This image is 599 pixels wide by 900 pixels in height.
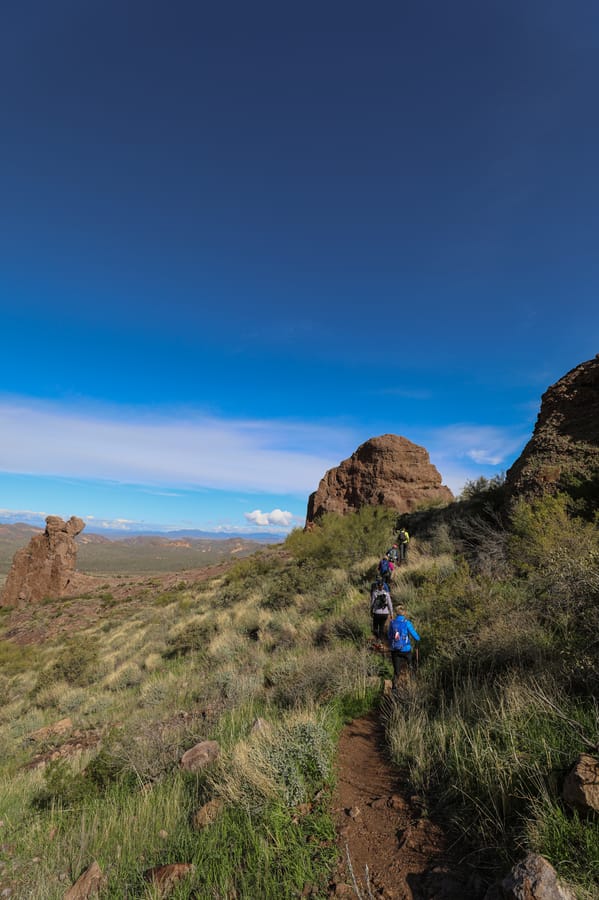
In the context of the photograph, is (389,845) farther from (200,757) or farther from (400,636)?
(400,636)

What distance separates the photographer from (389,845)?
2.99 meters

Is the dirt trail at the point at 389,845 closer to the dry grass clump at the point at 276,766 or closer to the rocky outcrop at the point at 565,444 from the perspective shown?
the dry grass clump at the point at 276,766

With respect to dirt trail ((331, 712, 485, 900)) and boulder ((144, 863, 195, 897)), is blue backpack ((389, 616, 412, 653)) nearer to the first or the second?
dirt trail ((331, 712, 485, 900))

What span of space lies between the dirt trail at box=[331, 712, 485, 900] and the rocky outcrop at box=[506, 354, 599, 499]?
→ 1015cm

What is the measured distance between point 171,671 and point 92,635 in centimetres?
1543

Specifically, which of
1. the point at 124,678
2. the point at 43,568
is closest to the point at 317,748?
the point at 124,678

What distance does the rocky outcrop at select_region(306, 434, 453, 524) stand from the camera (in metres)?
43.3

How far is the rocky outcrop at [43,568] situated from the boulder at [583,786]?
4873 cm

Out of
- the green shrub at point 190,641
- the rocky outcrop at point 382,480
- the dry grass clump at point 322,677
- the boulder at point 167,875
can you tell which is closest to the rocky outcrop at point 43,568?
the rocky outcrop at point 382,480

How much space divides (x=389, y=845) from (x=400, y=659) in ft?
11.6

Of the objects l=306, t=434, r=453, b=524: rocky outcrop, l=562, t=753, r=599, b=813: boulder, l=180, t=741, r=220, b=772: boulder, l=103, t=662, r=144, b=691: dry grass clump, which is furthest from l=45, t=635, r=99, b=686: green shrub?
l=306, t=434, r=453, b=524: rocky outcrop

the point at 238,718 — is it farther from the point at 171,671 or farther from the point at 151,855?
the point at 171,671

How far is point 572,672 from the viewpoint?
3.89 metres

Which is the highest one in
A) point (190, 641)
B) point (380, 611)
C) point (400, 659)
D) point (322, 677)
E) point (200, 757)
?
point (380, 611)
